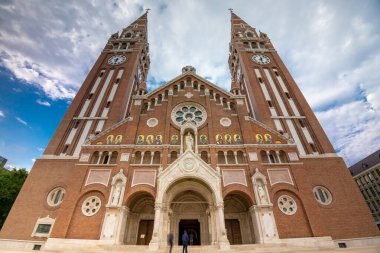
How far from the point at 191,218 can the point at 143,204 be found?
522cm

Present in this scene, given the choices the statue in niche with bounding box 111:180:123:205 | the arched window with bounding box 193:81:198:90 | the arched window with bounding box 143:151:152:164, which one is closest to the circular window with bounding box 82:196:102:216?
the statue in niche with bounding box 111:180:123:205

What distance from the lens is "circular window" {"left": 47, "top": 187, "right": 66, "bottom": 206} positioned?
1965 centimetres

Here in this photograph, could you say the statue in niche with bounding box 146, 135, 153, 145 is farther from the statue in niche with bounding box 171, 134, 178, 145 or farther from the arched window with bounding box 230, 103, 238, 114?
the arched window with bounding box 230, 103, 238, 114

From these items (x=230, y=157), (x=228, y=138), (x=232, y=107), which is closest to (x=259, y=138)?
(x=228, y=138)

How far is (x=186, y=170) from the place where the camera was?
18.1 m

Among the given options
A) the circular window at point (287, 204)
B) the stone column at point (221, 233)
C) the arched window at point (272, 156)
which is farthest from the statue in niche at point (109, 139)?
the circular window at point (287, 204)

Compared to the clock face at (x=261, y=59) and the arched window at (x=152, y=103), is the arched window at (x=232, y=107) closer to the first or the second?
the arched window at (x=152, y=103)

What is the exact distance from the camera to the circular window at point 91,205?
17.5 metres

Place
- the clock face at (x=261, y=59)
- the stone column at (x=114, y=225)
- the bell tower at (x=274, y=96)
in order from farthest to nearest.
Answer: the clock face at (x=261, y=59) → the bell tower at (x=274, y=96) → the stone column at (x=114, y=225)

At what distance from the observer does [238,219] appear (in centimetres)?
1962

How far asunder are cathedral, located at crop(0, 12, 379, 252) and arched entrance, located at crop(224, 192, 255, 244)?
11cm

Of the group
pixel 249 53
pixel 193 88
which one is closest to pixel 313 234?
pixel 193 88

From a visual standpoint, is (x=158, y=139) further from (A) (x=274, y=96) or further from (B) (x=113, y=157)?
(A) (x=274, y=96)

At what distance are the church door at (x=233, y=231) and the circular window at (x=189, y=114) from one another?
439 inches
